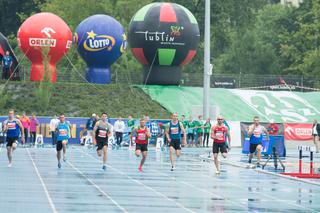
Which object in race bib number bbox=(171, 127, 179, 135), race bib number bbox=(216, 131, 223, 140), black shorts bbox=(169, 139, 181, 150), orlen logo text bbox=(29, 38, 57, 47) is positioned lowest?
black shorts bbox=(169, 139, 181, 150)

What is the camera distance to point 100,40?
5762 cm

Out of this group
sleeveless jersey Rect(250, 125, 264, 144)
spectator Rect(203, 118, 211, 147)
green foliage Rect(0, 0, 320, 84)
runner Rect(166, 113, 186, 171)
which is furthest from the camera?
green foliage Rect(0, 0, 320, 84)

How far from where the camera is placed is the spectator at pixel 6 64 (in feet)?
184

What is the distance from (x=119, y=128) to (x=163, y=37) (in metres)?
9.29

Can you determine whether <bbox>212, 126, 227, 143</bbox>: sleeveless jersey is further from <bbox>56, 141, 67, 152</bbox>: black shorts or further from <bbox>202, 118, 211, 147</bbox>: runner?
<bbox>202, 118, 211, 147</bbox>: runner

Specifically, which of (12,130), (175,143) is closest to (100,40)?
(175,143)

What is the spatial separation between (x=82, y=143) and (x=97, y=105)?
5211 millimetres

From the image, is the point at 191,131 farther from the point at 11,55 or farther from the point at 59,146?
the point at 59,146

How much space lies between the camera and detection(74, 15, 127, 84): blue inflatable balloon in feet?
189

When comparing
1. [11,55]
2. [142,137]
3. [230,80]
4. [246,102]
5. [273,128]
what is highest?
[11,55]

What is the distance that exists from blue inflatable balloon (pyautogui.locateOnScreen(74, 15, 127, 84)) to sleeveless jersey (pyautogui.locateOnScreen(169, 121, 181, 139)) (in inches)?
956

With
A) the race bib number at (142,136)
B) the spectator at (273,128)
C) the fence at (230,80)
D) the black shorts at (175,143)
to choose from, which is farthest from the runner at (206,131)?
the race bib number at (142,136)

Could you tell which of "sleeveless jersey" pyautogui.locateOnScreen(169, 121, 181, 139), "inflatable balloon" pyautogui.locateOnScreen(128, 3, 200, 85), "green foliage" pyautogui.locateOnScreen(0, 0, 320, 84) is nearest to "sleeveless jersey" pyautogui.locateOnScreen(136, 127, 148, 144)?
"sleeveless jersey" pyautogui.locateOnScreen(169, 121, 181, 139)

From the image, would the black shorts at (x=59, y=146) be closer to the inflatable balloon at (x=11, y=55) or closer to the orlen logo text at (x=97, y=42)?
the inflatable balloon at (x=11, y=55)
